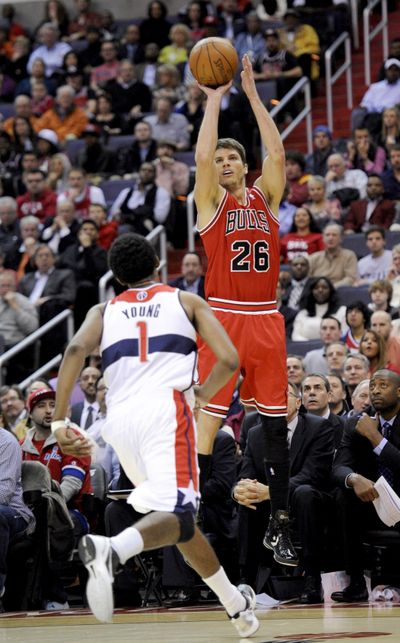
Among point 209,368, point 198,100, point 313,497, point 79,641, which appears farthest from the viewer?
point 198,100

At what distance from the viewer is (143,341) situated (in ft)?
22.7

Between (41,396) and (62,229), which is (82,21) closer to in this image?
(62,229)

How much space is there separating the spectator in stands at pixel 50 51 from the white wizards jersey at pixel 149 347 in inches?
604

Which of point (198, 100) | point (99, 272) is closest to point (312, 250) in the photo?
point (99, 272)

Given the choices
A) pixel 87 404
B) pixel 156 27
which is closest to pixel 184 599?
pixel 87 404

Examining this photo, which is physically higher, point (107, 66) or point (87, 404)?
point (107, 66)

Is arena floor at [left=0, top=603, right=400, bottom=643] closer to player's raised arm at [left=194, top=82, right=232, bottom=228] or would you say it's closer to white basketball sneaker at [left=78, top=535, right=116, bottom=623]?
white basketball sneaker at [left=78, top=535, right=116, bottom=623]

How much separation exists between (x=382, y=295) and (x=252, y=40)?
288 inches

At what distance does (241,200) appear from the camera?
8.62 metres

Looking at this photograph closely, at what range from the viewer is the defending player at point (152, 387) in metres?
6.75

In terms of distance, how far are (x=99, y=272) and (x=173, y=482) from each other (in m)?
9.36

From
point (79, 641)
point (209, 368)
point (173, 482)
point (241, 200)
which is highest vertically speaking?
point (241, 200)

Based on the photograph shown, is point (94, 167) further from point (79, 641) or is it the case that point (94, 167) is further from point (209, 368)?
point (79, 641)

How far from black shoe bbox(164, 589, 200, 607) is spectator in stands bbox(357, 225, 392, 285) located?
515 centimetres
